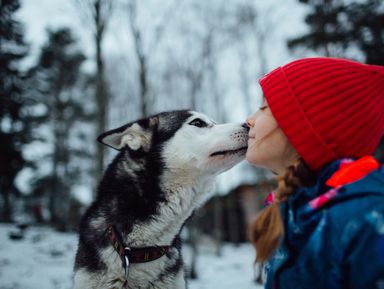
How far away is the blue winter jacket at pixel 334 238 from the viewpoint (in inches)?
37.6

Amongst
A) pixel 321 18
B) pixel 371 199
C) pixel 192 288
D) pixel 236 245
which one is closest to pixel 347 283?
pixel 371 199

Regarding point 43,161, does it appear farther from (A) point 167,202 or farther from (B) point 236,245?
(A) point 167,202

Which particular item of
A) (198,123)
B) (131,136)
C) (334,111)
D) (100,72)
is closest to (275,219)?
(334,111)

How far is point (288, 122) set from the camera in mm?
1472

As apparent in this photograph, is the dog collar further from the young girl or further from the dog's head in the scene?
the young girl

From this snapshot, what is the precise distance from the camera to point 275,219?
4.42 feet

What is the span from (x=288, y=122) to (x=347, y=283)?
75cm

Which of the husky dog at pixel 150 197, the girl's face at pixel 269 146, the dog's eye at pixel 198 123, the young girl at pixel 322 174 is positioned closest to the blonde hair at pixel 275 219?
the young girl at pixel 322 174

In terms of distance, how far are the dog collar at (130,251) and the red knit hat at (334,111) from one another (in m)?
1.56

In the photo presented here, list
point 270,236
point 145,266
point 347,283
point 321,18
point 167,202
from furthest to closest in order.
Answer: point 321,18, point 167,202, point 145,266, point 270,236, point 347,283

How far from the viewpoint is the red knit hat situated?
1.35m

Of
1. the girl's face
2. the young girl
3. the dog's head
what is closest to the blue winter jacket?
the young girl

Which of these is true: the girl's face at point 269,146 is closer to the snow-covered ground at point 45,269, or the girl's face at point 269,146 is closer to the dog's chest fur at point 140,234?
the dog's chest fur at point 140,234

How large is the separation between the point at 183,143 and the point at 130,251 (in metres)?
1.07
